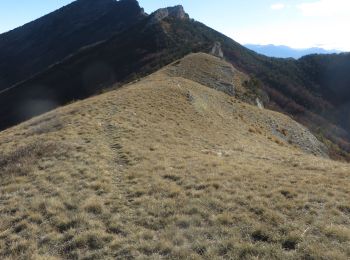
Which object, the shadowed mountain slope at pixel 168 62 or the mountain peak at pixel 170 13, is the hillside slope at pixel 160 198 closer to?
the shadowed mountain slope at pixel 168 62

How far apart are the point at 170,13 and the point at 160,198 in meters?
154

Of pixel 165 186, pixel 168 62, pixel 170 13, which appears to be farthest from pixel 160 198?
pixel 170 13

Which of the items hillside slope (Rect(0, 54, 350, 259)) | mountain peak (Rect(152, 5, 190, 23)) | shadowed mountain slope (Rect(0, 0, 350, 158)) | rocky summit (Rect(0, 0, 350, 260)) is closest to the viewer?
hillside slope (Rect(0, 54, 350, 259))

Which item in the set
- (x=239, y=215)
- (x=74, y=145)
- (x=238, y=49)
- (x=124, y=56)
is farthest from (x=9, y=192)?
(x=238, y=49)

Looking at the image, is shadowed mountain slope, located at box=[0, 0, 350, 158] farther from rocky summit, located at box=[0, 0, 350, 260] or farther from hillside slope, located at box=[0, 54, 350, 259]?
hillside slope, located at box=[0, 54, 350, 259]

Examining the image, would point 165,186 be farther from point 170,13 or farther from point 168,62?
point 170,13

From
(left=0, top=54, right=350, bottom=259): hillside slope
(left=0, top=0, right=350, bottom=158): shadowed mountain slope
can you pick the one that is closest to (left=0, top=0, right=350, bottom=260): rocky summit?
(left=0, top=54, right=350, bottom=259): hillside slope

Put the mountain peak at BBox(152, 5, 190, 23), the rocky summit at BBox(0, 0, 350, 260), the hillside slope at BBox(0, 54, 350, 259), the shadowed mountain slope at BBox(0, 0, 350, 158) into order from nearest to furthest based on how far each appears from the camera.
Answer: the hillside slope at BBox(0, 54, 350, 259) → the rocky summit at BBox(0, 0, 350, 260) → the shadowed mountain slope at BBox(0, 0, 350, 158) → the mountain peak at BBox(152, 5, 190, 23)

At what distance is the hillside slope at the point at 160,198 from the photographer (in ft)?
39.6

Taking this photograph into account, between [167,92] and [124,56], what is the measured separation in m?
81.9

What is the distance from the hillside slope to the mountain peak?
126170 millimetres

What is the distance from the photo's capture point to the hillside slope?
12.1m

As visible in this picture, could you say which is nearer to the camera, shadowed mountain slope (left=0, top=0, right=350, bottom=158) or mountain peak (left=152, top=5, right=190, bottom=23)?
shadowed mountain slope (left=0, top=0, right=350, bottom=158)

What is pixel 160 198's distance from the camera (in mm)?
16312
